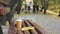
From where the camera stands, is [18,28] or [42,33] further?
[18,28]

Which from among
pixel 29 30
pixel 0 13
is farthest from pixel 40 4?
pixel 0 13

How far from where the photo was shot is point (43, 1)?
2869 cm

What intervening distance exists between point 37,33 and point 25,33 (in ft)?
0.93

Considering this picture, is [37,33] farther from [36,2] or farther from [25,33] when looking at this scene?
[36,2]

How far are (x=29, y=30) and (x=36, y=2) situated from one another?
2536 cm

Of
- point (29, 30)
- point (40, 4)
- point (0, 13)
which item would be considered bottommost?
point (40, 4)

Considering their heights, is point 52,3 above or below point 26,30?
below

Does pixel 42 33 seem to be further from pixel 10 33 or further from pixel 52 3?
pixel 52 3

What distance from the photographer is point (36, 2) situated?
3078 cm

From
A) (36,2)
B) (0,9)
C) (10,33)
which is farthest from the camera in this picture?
(36,2)

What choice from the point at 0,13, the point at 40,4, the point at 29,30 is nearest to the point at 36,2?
the point at 40,4

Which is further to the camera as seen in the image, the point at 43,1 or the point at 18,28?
the point at 43,1

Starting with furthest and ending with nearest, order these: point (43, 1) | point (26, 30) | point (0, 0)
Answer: point (43, 1) < point (26, 30) < point (0, 0)

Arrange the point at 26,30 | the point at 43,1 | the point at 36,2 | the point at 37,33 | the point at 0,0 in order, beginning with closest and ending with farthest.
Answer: the point at 0,0, the point at 37,33, the point at 26,30, the point at 43,1, the point at 36,2
